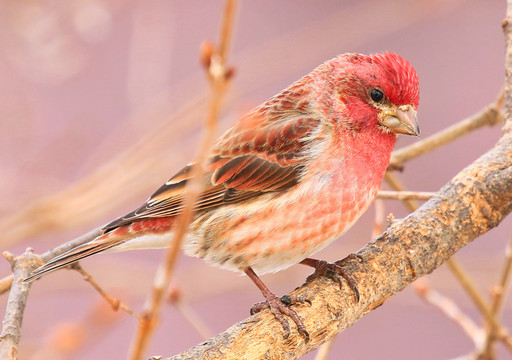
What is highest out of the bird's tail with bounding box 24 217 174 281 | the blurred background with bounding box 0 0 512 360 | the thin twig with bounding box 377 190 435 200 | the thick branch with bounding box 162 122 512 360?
the blurred background with bounding box 0 0 512 360

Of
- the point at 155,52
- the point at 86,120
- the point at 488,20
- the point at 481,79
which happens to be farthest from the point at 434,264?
the point at 488,20

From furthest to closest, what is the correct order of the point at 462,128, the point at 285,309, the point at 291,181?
the point at 462,128 < the point at 291,181 < the point at 285,309

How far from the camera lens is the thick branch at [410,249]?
3.98 m

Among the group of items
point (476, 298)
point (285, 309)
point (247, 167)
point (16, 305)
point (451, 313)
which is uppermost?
point (247, 167)

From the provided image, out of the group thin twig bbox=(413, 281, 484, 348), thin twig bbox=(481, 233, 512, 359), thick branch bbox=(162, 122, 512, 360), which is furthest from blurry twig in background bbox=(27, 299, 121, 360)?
thin twig bbox=(481, 233, 512, 359)

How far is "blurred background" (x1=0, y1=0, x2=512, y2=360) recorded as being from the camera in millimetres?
4648

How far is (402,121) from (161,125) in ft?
4.92

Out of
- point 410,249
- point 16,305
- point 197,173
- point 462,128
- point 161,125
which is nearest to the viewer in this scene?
point 197,173

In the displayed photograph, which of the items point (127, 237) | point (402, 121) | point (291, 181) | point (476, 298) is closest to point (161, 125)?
point (127, 237)

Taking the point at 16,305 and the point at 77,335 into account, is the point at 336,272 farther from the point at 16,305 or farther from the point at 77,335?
the point at 16,305

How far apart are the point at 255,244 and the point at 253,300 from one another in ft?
10.7

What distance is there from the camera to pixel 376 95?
4.77m

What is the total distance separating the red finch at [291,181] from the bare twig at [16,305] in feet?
1.28

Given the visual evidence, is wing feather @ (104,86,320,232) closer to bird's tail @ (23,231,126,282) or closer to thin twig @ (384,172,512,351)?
bird's tail @ (23,231,126,282)
